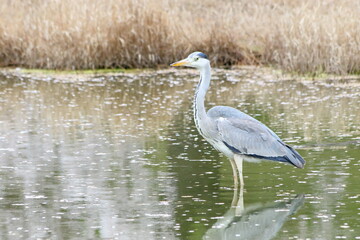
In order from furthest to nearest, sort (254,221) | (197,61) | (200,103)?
(197,61) → (200,103) → (254,221)

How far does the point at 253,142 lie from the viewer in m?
7.12

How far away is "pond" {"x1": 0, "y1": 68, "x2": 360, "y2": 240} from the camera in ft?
19.4

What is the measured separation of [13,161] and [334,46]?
24.4ft

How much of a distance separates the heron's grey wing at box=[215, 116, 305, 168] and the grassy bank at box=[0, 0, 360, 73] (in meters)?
7.92

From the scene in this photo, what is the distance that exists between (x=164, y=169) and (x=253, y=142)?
1.15m

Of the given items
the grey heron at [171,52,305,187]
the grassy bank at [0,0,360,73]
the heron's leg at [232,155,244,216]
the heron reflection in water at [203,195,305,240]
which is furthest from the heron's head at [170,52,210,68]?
the grassy bank at [0,0,360,73]

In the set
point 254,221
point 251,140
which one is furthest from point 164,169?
point 254,221

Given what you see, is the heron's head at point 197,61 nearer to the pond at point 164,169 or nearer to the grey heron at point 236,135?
the grey heron at point 236,135

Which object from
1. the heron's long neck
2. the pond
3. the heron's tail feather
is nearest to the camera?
the pond

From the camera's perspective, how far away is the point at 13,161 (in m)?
8.45

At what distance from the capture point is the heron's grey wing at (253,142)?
7055mm

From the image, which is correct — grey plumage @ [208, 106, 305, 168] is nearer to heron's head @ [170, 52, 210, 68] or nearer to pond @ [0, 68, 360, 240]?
pond @ [0, 68, 360, 240]

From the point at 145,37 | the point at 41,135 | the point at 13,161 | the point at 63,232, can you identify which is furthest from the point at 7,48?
the point at 63,232

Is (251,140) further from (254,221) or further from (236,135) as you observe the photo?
(254,221)
